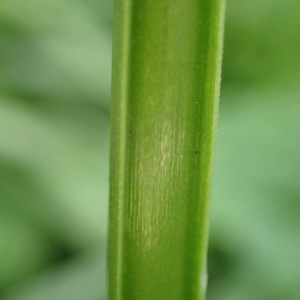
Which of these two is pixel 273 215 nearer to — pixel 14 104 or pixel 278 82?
pixel 278 82

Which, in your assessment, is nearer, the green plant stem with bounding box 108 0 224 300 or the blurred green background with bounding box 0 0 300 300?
the green plant stem with bounding box 108 0 224 300

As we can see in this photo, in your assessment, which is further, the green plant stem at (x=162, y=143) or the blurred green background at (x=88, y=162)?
the blurred green background at (x=88, y=162)

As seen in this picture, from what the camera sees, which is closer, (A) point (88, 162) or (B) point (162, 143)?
(B) point (162, 143)

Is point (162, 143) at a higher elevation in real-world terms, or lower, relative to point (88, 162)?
higher
